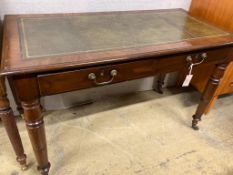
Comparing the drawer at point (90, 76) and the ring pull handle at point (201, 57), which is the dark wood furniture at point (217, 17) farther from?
the drawer at point (90, 76)

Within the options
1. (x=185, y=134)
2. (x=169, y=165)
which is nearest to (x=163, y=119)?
(x=185, y=134)

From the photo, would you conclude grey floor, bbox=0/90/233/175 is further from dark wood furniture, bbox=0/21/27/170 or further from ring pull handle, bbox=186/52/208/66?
ring pull handle, bbox=186/52/208/66

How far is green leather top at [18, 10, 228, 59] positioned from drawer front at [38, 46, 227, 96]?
9cm

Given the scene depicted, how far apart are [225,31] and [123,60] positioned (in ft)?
2.20

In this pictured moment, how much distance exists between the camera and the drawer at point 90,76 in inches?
30.6

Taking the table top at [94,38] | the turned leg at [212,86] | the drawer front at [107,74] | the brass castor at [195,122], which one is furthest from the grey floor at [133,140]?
the table top at [94,38]

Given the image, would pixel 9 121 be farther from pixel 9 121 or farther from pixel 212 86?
pixel 212 86

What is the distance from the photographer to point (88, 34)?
39.0 inches

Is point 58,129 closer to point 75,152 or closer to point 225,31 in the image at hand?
point 75,152

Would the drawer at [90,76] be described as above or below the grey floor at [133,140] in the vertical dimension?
above

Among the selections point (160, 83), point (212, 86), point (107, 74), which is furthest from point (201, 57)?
point (160, 83)

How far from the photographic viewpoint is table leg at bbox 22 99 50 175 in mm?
800

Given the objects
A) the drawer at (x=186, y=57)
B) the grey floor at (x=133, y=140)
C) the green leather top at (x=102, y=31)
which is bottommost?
the grey floor at (x=133, y=140)

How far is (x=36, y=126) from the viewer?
854 millimetres
